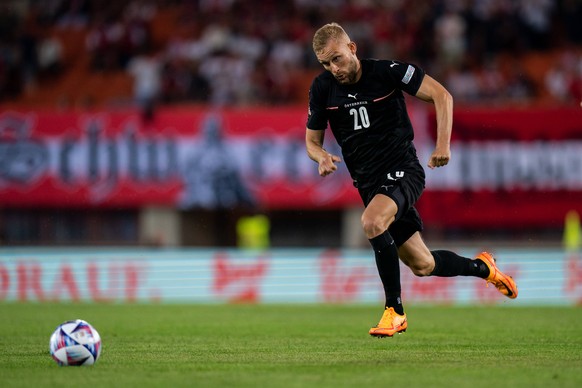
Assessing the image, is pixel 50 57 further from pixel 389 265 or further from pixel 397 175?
pixel 389 265

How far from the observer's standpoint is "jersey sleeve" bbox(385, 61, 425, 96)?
841 centimetres

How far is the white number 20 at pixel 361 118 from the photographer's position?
8500 mm

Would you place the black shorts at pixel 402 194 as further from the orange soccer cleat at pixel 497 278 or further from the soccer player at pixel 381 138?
the orange soccer cleat at pixel 497 278

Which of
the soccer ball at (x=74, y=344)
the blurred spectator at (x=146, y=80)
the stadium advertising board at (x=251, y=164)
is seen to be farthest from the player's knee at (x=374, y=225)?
the blurred spectator at (x=146, y=80)

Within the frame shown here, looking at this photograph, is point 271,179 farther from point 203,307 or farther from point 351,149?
point 351,149

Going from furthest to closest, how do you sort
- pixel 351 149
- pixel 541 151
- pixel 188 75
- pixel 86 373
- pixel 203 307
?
pixel 188 75, pixel 541 151, pixel 203 307, pixel 351 149, pixel 86 373

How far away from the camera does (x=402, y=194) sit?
8.33m

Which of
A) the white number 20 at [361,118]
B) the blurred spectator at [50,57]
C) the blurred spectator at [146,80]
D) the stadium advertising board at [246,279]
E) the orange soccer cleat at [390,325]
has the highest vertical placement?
the blurred spectator at [50,57]

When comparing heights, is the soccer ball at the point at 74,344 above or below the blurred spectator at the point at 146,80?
below

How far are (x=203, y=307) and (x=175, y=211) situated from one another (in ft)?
22.0

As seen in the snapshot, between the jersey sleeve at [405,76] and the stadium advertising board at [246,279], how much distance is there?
10799mm

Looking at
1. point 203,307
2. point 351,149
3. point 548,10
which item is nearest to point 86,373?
point 351,149

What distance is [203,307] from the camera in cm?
1708

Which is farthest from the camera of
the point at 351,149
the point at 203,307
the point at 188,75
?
the point at 188,75
